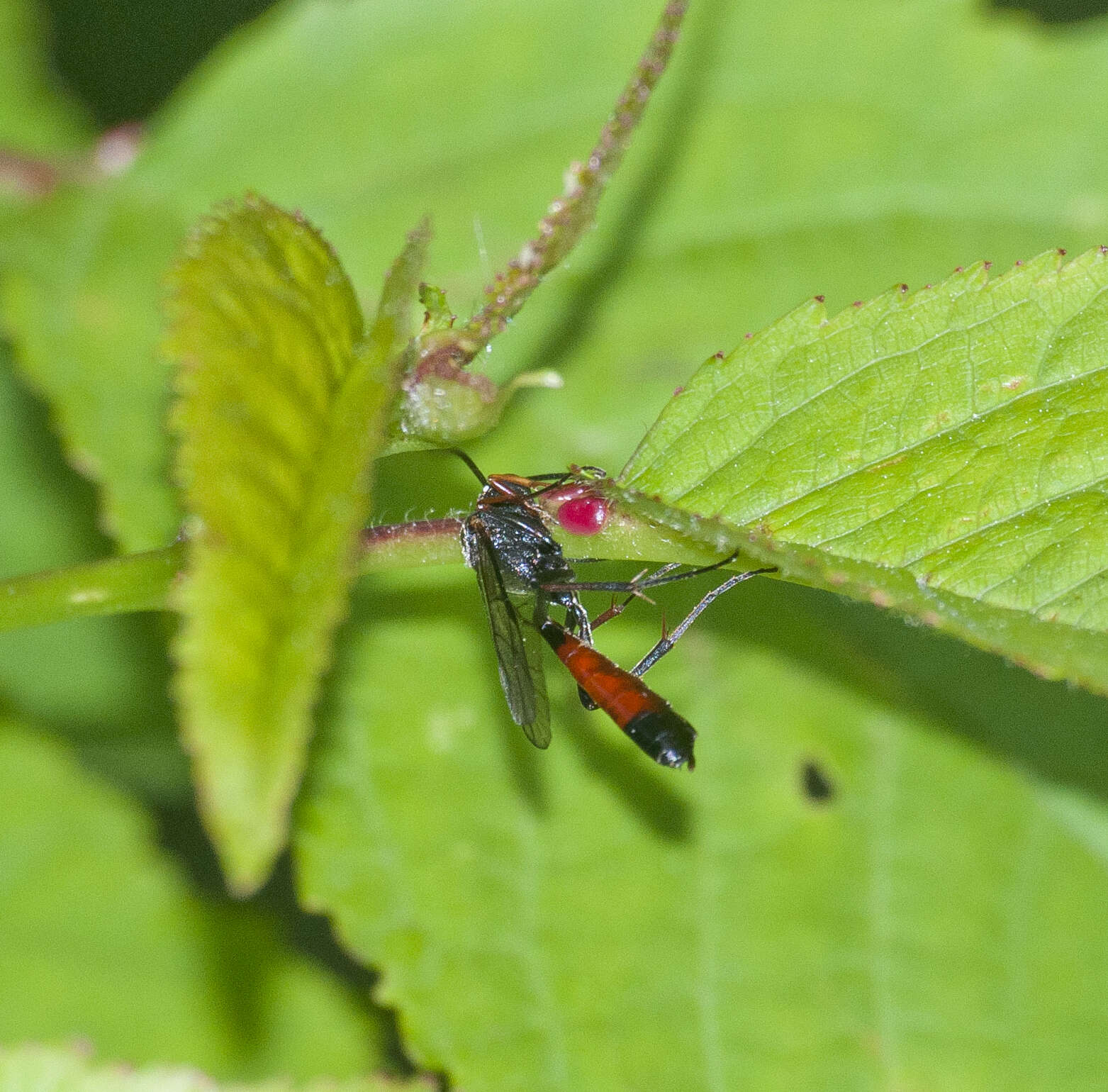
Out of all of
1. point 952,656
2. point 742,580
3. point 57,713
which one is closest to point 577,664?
point 742,580

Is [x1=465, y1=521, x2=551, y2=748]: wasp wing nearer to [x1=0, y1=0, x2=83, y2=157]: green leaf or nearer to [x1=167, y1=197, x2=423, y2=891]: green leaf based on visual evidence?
[x1=167, y1=197, x2=423, y2=891]: green leaf

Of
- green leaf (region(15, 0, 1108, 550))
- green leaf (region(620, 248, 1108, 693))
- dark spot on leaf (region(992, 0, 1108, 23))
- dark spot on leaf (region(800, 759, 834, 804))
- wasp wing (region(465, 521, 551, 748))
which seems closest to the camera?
green leaf (region(620, 248, 1108, 693))

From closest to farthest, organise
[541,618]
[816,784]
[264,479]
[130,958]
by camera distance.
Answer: [264,479], [541,618], [816,784], [130,958]

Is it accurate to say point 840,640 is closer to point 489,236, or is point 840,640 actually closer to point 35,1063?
point 489,236

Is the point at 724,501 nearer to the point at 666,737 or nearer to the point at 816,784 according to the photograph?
the point at 666,737

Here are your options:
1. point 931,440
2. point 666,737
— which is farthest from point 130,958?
point 931,440

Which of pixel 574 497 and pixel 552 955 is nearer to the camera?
pixel 574 497

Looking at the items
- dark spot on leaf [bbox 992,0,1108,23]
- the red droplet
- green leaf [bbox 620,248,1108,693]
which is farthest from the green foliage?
dark spot on leaf [bbox 992,0,1108,23]
